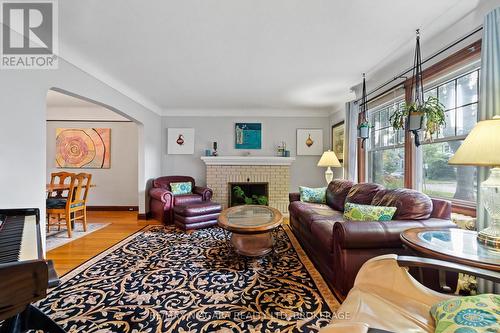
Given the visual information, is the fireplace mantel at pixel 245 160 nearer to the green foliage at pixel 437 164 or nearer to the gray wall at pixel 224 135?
the gray wall at pixel 224 135

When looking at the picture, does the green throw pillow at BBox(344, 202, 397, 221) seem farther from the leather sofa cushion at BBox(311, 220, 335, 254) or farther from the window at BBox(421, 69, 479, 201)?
the window at BBox(421, 69, 479, 201)

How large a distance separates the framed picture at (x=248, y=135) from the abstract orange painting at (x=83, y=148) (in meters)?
3.14

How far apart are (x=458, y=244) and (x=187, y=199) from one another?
392cm

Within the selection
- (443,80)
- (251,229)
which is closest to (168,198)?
(251,229)

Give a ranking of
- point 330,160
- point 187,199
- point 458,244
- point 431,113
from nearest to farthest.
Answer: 1. point 458,244
2. point 431,113
3. point 330,160
4. point 187,199

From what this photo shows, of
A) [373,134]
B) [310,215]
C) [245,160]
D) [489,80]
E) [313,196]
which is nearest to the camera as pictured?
[489,80]

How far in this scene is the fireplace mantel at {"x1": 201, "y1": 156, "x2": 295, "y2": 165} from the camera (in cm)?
508

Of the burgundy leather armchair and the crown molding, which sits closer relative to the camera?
the burgundy leather armchair

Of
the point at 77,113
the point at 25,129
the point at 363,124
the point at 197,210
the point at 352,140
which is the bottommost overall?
the point at 197,210

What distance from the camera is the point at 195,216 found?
3764 millimetres

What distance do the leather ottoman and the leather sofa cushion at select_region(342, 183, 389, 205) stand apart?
2.32 metres

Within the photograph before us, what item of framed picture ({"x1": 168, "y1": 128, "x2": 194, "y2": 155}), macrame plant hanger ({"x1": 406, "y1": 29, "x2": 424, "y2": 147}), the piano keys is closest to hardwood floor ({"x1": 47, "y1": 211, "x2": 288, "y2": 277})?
the piano keys

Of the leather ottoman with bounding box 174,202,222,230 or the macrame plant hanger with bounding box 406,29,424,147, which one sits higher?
the macrame plant hanger with bounding box 406,29,424,147

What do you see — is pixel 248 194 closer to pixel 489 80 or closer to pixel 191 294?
pixel 191 294
